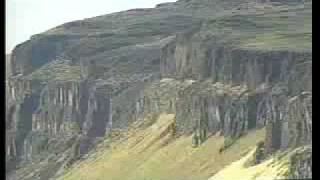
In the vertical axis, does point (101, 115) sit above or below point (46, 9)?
below

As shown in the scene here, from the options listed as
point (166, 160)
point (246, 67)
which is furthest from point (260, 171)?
point (246, 67)

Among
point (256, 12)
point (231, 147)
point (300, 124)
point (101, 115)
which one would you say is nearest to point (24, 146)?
point (300, 124)

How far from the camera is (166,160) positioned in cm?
176

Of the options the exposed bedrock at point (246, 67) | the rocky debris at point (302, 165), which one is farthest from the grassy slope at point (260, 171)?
the exposed bedrock at point (246, 67)

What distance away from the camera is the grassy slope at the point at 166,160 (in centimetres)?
149

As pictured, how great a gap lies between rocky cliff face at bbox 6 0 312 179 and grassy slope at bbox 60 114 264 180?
4cm

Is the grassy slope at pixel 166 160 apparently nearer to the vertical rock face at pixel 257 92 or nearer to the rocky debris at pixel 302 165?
the vertical rock face at pixel 257 92

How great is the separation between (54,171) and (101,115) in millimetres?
726

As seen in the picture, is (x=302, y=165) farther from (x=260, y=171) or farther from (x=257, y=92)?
(x=257, y=92)

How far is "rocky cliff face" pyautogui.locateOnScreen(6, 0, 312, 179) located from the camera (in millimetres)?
1227

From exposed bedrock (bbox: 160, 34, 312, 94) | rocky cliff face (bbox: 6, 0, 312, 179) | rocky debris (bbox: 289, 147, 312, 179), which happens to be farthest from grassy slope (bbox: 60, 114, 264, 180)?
rocky debris (bbox: 289, 147, 312, 179)

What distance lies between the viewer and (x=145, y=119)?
1.71 m
